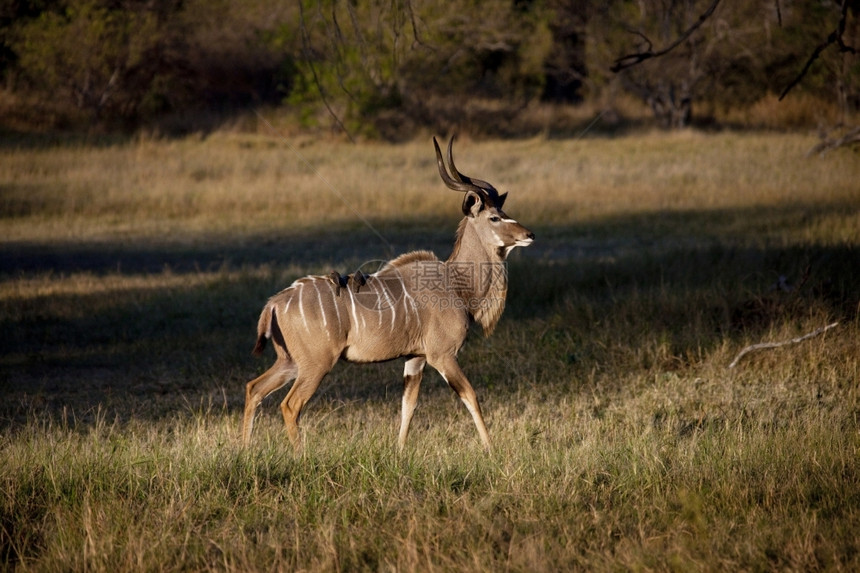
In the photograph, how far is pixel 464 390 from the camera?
5.93m

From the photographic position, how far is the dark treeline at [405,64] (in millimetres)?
26766

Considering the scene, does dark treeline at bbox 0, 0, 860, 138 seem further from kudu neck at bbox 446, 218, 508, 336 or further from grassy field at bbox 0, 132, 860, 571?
kudu neck at bbox 446, 218, 508, 336

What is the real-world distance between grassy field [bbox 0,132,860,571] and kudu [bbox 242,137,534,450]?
1.32 feet

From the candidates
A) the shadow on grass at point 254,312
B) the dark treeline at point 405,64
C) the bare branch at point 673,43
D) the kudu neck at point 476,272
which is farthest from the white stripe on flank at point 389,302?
the dark treeline at point 405,64

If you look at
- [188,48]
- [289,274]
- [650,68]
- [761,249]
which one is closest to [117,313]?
[289,274]

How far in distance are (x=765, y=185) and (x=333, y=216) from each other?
8.99 metres

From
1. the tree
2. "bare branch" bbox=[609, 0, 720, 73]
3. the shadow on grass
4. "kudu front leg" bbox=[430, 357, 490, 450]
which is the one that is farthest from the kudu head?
the tree

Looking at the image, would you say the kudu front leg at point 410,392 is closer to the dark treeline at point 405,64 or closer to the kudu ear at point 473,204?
the kudu ear at point 473,204

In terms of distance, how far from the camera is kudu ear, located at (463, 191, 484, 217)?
6.30 m

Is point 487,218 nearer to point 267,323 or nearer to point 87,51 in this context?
point 267,323

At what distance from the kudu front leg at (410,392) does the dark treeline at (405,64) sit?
758 inches

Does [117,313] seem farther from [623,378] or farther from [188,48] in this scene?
[188,48]

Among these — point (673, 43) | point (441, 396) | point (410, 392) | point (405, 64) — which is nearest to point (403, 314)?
point (410, 392)

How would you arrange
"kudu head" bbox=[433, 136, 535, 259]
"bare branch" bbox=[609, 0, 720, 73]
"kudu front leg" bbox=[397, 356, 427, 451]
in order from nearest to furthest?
1. "kudu front leg" bbox=[397, 356, 427, 451]
2. "kudu head" bbox=[433, 136, 535, 259]
3. "bare branch" bbox=[609, 0, 720, 73]
